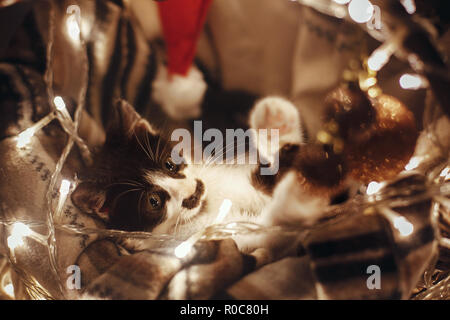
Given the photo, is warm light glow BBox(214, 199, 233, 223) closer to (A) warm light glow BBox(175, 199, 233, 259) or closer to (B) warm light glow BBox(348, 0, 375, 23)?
(A) warm light glow BBox(175, 199, 233, 259)

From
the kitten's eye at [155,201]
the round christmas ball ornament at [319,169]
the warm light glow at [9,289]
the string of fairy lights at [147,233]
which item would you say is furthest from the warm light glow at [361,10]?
the warm light glow at [9,289]

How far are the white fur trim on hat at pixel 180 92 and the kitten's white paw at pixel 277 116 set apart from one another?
0.16ft

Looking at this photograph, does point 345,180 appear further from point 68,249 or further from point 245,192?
point 68,249

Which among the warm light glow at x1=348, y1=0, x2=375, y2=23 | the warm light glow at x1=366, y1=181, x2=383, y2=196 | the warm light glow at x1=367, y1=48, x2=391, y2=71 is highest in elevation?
the warm light glow at x1=348, y1=0, x2=375, y2=23

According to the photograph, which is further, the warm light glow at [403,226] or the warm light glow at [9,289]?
the warm light glow at [9,289]

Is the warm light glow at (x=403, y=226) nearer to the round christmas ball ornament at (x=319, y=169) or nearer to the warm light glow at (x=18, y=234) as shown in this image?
the round christmas ball ornament at (x=319, y=169)

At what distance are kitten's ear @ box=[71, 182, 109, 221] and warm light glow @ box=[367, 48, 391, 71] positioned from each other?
26cm

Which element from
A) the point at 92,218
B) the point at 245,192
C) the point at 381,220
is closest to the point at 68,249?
the point at 92,218

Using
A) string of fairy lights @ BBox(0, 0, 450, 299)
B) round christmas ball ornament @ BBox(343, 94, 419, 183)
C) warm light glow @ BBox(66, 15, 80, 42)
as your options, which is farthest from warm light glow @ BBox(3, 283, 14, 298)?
round christmas ball ornament @ BBox(343, 94, 419, 183)

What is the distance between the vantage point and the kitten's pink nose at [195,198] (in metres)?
0.33

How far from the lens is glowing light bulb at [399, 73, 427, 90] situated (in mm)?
304

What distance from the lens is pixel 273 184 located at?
0.32 meters

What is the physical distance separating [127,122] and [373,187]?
8.9 inches

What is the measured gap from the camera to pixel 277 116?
30cm
